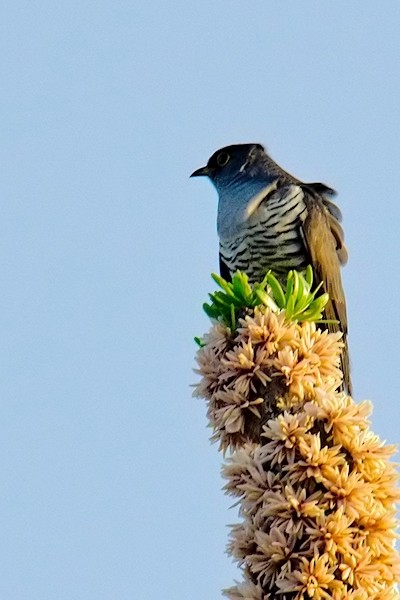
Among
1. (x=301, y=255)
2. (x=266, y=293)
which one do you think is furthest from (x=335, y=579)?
(x=301, y=255)

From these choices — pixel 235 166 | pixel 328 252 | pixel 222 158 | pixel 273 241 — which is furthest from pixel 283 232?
pixel 222 158

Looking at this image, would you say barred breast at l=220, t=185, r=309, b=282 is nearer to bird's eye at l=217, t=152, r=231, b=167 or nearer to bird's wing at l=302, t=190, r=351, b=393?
bird's wing at l=302, t=190, r=351, b=393

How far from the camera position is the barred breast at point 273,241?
24.7ft

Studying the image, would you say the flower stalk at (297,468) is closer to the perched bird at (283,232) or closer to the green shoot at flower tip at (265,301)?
the green shoot at flower tip at (265,301)

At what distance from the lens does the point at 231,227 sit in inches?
305

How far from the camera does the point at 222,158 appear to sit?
344 inches

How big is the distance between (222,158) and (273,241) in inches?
57.0

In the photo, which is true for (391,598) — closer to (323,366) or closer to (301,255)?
(323,366)

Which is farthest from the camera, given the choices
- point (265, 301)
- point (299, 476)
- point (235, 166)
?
point (235, 166)

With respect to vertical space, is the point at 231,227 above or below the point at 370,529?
above

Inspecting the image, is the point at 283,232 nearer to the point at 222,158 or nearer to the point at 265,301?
the point at 222,158

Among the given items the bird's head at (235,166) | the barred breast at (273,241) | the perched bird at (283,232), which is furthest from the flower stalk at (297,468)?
the bird's head at (235,166)

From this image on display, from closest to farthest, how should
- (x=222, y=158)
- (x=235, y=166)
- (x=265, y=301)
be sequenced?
1. (x=265, y=301)
2. (x=235, y=166)
3. (x=222, y=158)

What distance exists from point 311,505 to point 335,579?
0.85ft
